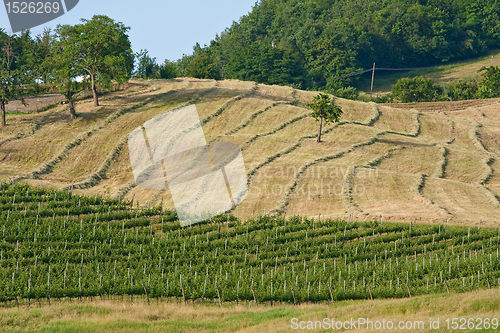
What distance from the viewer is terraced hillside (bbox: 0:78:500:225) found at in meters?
47.7

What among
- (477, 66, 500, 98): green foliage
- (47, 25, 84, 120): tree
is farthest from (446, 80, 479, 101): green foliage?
(47, 25, 84, 120): tree

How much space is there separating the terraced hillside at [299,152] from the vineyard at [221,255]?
4003 mm

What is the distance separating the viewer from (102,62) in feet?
238

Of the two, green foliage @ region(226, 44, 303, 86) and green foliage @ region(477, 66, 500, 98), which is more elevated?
green foliage @ region(226, 44, 303, 86)

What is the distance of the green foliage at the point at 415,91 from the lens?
107 metres

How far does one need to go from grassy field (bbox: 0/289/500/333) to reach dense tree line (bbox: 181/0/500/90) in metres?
103

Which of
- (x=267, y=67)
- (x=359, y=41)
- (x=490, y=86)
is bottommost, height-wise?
(x=490, y=86)

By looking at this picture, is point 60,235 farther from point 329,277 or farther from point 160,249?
A: point 329,277

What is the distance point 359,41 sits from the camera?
486 ft

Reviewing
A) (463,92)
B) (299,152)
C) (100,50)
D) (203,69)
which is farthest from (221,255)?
(463,92)

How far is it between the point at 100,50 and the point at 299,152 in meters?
33.0

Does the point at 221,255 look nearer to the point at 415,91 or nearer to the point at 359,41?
the point at 415,91

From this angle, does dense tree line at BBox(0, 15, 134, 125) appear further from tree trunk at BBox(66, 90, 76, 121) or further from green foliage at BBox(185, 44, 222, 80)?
green foliage at BBox(185, 44, 222, 80)

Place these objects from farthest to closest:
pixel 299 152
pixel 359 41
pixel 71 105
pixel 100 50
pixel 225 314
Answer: pixel 359 41 → pixel 100 50 → pixel 71 105 → pixel 299 152 → pixel 225 314
